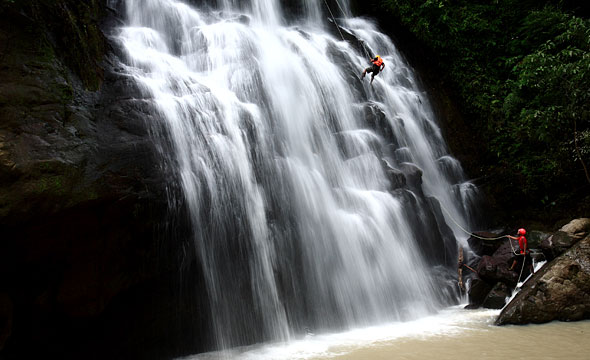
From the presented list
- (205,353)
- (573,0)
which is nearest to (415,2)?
(573,0)

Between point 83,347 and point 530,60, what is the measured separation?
40.2 feet

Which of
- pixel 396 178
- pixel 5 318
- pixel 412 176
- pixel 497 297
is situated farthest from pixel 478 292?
pixel 5 318

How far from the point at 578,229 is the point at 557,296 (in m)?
1.75

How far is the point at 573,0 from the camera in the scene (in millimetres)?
14164

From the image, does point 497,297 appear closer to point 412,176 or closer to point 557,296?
point 557,296

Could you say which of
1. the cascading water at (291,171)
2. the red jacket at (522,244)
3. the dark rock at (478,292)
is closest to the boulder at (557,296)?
the red jacket at (522,244)

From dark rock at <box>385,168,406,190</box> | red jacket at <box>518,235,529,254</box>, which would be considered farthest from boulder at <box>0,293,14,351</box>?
red jacket at <box>518,235,529,254</box>

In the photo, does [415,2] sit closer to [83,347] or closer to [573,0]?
[573,0]

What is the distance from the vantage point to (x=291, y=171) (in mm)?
7602

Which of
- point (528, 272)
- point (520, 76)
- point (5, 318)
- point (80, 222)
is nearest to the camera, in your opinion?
point (5, 318)

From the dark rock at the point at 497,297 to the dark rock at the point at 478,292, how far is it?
0.23 m

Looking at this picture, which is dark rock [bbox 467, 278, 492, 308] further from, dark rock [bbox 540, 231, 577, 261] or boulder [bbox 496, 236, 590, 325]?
boulder [bbox 496, 236, 590, 325]

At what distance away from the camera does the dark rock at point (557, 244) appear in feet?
23.1

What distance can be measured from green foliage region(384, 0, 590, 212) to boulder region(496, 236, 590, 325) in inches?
209
